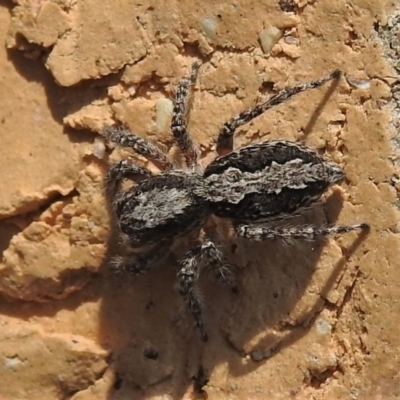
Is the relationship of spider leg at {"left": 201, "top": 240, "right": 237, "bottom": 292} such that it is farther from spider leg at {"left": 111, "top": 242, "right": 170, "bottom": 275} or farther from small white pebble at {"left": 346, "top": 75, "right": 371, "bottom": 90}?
small white pebble at {"left": 346, "top": 75, "right": 371, "bottom": 90}

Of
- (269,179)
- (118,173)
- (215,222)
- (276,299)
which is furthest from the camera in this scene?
(215,222)

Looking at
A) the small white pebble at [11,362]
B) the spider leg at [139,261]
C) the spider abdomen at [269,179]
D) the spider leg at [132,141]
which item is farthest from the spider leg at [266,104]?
the small white pebble at [11,362]

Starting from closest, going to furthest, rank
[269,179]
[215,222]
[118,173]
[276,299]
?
[269,179]
[276,299]
[118,173]
[215,222]

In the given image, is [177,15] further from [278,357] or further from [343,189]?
[278,357]

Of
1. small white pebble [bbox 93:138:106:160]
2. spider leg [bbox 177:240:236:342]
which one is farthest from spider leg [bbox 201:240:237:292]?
small white pebble [bbox 93:138:106:160]

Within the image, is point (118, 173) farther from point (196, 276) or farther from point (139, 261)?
point (196, 276)

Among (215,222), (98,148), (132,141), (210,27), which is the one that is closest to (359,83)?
(210,27)
